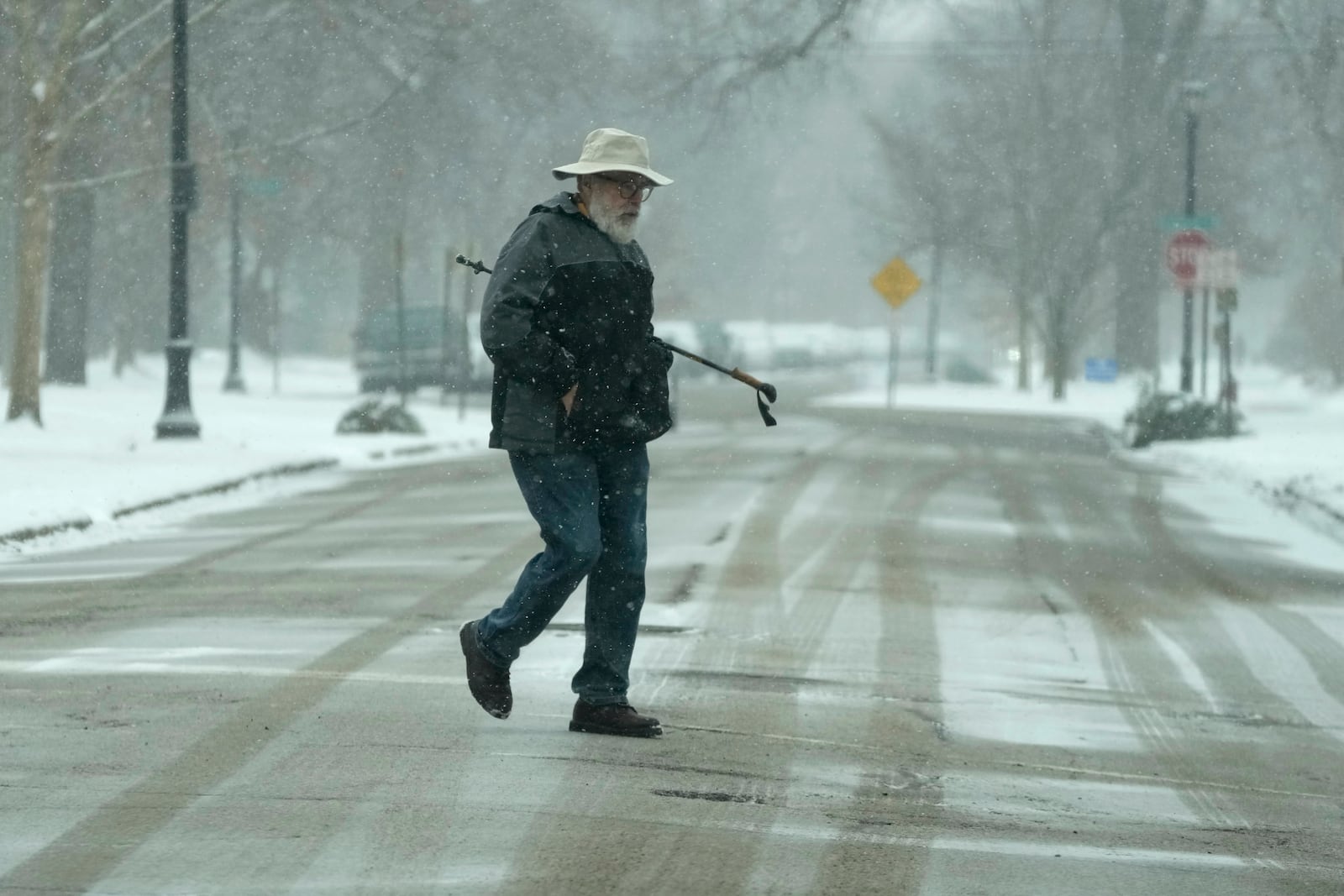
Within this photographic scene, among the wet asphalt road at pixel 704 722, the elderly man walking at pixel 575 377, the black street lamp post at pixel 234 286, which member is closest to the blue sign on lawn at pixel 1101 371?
the black street lamp post at pixel 234 286

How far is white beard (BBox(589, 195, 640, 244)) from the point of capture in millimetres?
6449

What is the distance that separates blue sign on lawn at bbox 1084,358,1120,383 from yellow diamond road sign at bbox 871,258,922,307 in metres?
10.5

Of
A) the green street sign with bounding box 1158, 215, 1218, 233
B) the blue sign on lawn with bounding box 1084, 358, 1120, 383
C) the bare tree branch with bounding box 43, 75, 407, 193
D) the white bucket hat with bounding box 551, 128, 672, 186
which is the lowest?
the blue sign on lawn with bounding box 1084, 358, 1120, 383

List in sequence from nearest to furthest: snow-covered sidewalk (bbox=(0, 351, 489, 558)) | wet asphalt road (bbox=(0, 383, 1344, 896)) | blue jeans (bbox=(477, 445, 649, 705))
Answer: wet asphalt road (bbox=(0, 383, 1344, 896)), blue jeans (bbox=(477, 445, 649, 705)), snow-covered sidewalk (bbox=(0, 351, 489, 558))

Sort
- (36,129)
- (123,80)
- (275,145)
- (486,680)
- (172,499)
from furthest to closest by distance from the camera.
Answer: (275,145), (123,80), (36,129), (172,499), (486,680)

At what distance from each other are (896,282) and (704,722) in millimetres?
34220

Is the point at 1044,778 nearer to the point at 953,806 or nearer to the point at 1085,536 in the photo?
the point at 953,806

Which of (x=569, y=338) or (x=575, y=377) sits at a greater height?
(x=569, y=338)

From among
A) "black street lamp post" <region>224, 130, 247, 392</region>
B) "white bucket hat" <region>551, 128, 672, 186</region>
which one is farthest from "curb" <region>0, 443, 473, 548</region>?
"black street lamp post" <region>224, 130, 247, 392</region>

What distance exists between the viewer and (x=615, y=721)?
262 inches

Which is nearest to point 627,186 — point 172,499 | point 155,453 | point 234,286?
point 172,499

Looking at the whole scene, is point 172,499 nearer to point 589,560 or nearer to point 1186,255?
point 589,560

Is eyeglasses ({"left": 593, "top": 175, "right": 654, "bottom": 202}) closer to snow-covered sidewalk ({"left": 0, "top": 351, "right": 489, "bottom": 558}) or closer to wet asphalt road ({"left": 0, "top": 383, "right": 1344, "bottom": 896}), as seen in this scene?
wet asphalt road ({"left": 0, "top": 383, "right": 1344, "bottom": 896})

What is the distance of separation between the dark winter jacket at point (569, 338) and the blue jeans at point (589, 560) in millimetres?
93
